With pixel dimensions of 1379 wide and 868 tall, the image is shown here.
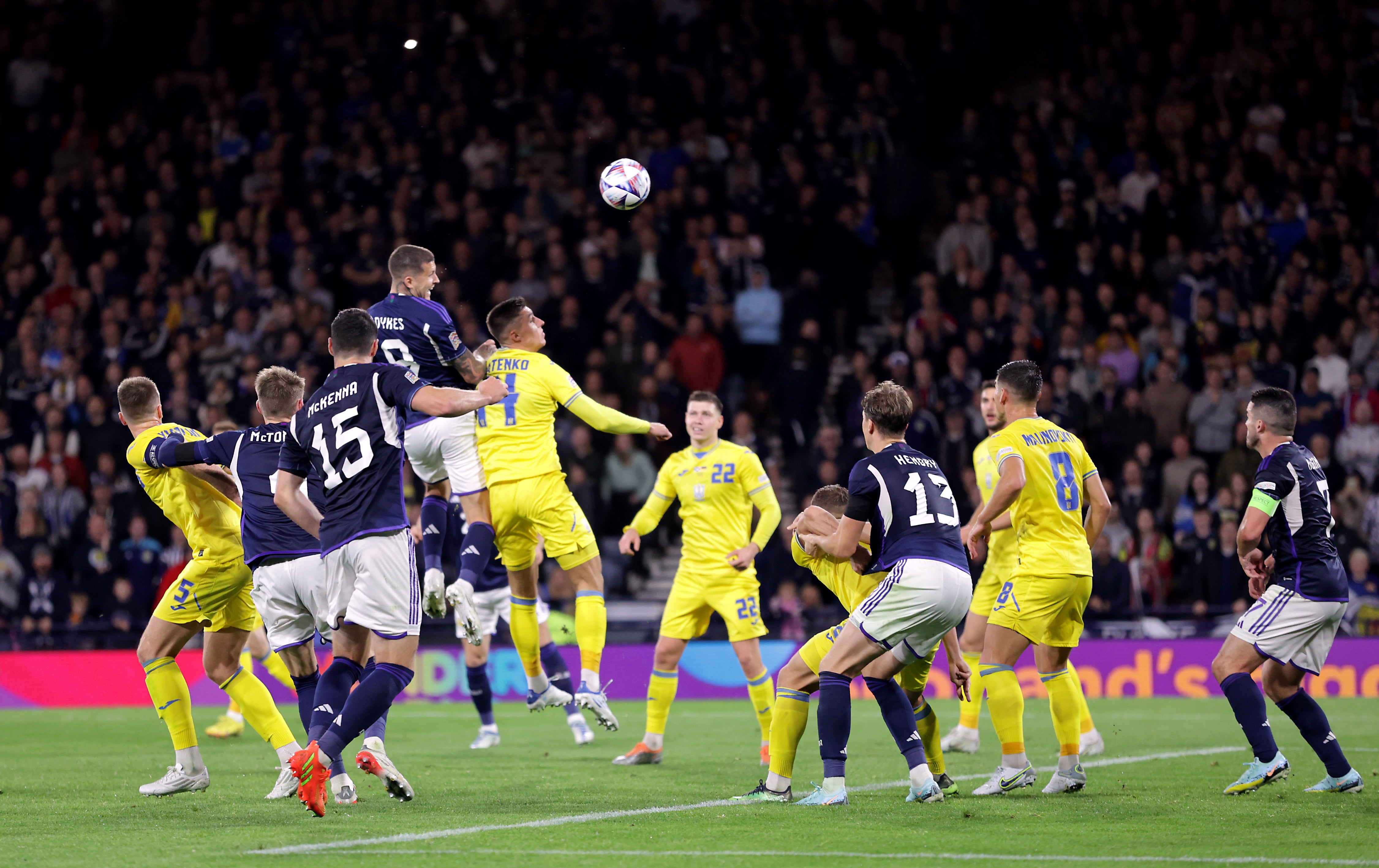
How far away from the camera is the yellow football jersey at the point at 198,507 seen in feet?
29.5

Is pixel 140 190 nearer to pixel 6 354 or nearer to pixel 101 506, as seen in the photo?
pixel 6 354

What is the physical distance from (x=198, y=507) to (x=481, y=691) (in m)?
3.95

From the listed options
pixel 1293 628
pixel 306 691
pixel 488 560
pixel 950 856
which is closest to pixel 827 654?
pixel 950 856

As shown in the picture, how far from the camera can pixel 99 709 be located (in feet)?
58.4

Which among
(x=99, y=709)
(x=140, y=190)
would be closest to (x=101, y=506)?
(x=99, y=709)

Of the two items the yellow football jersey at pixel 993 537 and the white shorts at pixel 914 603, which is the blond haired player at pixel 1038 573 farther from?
the yellow football jersey at pixel 993 537

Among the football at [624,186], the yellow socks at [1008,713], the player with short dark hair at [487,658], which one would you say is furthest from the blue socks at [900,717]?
the football at [624,186]

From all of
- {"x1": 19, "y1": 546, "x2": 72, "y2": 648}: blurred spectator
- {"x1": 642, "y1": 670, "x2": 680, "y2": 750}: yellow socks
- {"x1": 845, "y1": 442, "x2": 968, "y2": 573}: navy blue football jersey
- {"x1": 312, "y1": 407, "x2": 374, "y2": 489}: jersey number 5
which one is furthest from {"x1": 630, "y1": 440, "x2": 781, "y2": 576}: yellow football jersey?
{"x1": 19, "y1": 546, "x2": 72, "y2": 648}: blurred spectator

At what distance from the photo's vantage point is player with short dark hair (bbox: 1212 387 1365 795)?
28.5 ft

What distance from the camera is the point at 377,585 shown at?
788 cm

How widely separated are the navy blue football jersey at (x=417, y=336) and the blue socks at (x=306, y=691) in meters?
1.99

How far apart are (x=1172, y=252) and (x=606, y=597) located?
870 cm

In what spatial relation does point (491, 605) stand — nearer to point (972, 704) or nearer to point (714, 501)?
point (714, 501)

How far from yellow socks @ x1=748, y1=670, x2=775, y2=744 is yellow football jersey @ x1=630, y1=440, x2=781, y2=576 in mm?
918
